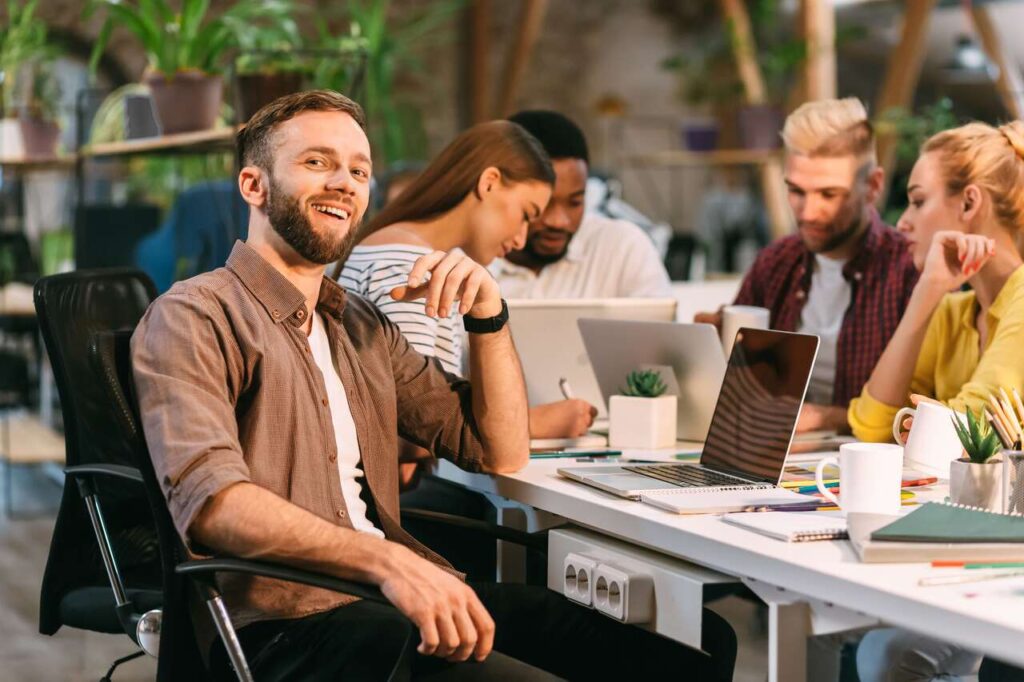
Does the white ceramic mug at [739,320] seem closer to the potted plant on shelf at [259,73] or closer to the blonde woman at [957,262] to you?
the blonde woman at [957,262]

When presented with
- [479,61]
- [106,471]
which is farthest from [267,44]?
[479,61]

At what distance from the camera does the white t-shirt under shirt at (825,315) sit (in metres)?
2.97

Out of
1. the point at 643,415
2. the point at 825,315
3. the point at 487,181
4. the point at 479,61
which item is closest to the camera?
the point at 643,415

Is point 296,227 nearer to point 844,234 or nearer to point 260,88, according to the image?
point 844,234

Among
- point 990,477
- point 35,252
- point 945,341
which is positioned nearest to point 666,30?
point 35,252

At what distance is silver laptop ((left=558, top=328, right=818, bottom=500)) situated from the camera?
2.05 m

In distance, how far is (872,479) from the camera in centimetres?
177

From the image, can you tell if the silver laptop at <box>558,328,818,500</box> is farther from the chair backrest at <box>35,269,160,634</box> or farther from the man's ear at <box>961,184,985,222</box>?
the chair backrest at <box>35,269,160,634</box>

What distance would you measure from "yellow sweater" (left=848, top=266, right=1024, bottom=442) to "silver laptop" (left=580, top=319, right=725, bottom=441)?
28 cm

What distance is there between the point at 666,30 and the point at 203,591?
10441 mm

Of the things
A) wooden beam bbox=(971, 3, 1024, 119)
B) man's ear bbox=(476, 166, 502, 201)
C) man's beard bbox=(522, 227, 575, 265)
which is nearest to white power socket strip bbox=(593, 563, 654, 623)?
man's ear bbox=(476, 166, 502, 201)

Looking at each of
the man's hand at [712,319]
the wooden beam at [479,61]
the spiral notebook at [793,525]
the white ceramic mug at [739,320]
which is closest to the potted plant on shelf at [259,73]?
the man's hand at [712,319]

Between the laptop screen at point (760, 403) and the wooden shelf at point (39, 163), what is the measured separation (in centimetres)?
406

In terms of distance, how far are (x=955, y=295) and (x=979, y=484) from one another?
0.85 m
